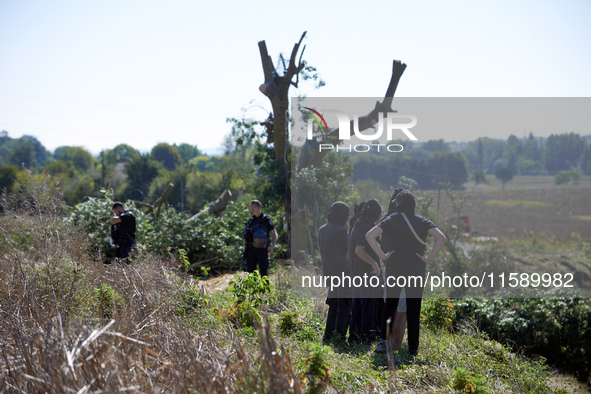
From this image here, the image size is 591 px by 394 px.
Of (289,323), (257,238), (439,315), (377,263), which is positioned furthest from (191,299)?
(439,315)

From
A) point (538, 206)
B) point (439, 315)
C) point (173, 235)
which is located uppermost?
point (538, 206)

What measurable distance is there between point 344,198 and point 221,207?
18.2ft

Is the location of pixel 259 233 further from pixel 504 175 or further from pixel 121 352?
pixel 121 352

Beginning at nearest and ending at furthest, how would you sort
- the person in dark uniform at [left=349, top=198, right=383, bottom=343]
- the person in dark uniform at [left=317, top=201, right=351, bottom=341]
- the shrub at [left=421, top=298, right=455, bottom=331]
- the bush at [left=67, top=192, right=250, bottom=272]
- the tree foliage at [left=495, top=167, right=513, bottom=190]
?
the person in dark uniform at [left=349, top=198, right=383, bottom=343] < the person in dark uniform at [left=317, top=201, right=351, bottom=341] < the shrub at [left=421, top=298, right=455, bottom=331] < the tree foliage at [left=495, top=167, right=513, bottom=190] < the bush at [left=67, top=192, right=250, bottom=272]

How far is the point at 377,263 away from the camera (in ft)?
17.6

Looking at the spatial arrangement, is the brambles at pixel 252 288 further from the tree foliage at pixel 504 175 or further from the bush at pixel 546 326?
the tree foliage at pixel 504 175

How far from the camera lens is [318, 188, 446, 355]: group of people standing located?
502 cm

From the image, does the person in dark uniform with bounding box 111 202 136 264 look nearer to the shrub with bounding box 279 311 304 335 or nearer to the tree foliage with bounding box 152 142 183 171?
the shrub with bounding box 279 311 304 335

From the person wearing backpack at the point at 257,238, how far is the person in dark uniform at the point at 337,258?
2.01 m

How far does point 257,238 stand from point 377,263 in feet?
8.64

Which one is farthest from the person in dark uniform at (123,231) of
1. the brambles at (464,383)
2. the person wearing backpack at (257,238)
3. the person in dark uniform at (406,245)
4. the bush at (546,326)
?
the brambles at (464,383)

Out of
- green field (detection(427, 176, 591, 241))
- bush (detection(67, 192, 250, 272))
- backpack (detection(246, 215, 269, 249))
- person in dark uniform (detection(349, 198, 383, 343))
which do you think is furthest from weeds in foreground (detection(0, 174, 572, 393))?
bush (detection(67, 192, 250, 272))

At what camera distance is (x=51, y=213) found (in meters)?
6.42

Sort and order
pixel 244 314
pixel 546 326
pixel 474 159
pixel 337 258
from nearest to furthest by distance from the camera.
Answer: pixel 244 314
pixel 337 258
pixel 546 326
pixel 474 159
